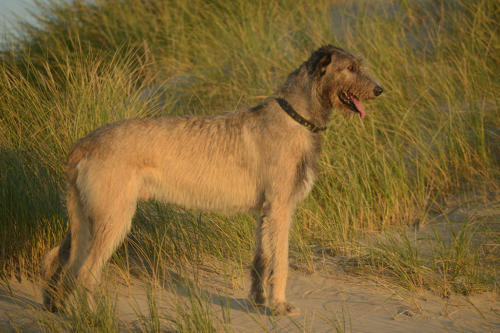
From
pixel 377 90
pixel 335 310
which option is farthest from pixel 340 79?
pixel 335 310

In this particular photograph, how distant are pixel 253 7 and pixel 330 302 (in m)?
7.22

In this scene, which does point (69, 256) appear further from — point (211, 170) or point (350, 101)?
point (350, 101)

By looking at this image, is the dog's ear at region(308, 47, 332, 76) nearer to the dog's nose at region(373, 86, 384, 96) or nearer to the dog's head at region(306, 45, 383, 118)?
the dog's head at region(306, 45, 383, 118)

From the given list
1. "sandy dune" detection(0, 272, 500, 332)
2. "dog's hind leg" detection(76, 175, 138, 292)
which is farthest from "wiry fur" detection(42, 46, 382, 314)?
"sandy dune" detection(0, 272, 500, 332)

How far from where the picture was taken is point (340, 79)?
4621 millimetres

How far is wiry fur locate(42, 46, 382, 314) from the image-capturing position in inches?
162

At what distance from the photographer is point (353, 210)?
641 centimetres

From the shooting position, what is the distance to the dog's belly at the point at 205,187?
14.2 ft

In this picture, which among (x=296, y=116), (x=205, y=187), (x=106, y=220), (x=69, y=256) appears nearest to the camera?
(x=106, y=220)

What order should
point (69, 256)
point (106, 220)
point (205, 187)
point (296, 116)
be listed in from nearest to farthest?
point (106, 220), point (69, 256), point (205, 187), point (296, 116)

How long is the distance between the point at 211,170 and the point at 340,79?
1.45 metres

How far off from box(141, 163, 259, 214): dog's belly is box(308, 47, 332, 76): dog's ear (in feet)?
3.71

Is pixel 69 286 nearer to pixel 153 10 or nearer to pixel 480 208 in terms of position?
pixel 480 208

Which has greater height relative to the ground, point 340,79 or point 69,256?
point 340,79
